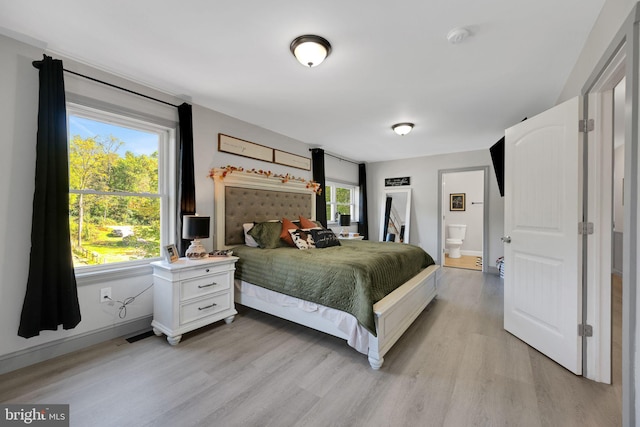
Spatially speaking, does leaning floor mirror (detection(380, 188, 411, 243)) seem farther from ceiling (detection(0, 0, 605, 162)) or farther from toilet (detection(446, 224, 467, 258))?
ceiling (detection(0, 0, 605, 162))

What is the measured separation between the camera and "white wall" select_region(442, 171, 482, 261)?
666 centimetres

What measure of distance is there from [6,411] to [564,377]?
3597mm

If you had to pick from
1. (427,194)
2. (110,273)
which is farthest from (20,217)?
(427,194)

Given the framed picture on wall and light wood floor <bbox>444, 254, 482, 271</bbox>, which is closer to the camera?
light wood floor <bbox>444, 254, 482, 271</bbox>

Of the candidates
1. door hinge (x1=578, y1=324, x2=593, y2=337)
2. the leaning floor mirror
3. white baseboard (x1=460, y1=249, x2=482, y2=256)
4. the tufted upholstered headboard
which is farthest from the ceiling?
white baseboard (x1=460, y1=249, x2=482, y2=256)

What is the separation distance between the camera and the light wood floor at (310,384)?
59.3 inches

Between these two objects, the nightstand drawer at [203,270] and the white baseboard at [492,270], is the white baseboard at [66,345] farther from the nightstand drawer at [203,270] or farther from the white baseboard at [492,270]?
the white baseboard at [492,270]

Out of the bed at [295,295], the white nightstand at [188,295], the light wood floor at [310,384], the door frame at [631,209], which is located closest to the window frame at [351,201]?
the bed at [295,295]

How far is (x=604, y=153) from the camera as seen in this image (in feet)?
5.90

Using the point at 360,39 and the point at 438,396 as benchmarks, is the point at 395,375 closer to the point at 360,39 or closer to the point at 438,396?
the point at 438,396

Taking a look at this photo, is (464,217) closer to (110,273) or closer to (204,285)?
(204,285)

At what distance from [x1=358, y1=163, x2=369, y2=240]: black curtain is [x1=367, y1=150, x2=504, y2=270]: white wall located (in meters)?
0.21

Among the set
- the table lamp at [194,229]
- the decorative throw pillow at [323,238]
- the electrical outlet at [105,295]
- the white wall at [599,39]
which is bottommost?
the electrical outlet at [105,295]

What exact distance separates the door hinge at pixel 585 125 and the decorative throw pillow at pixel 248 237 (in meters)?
3.18
